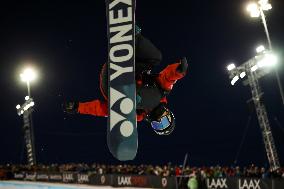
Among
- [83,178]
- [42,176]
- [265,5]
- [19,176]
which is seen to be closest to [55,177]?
[42,176]

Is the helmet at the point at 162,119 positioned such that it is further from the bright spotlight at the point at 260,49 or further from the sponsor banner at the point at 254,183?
the bright spotlight at the point at 260,49

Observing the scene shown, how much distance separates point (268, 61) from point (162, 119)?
36.6 feet

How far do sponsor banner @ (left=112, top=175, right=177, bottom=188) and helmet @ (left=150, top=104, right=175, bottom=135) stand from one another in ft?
41.8

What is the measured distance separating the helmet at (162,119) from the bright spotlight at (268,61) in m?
10.6

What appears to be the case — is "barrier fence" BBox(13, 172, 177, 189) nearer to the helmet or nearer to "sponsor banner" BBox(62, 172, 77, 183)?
"sponsor banner" BBox(62, 172, 77, 183)

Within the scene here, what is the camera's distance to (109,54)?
3803 mm

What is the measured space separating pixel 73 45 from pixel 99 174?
57.0 feet

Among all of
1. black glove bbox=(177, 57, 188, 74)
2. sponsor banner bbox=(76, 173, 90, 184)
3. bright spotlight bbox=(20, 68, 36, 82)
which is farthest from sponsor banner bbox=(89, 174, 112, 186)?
black glove bbox=(177, 57, 188, 74)

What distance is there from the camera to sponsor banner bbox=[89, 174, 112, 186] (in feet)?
68.5

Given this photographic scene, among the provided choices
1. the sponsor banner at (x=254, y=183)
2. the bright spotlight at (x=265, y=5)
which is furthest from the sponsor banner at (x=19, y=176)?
the bright spotlight at (x=265, y=5)

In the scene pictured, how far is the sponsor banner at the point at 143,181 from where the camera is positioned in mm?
17281

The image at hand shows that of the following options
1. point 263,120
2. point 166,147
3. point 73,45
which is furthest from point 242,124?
point 73,45

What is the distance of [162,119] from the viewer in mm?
4367

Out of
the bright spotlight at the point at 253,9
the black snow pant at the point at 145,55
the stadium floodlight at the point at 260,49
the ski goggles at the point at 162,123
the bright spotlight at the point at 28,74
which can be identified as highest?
the bright spotlight at the point at 253,9
